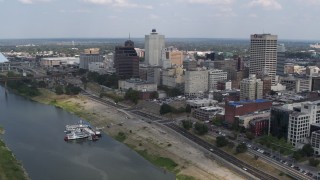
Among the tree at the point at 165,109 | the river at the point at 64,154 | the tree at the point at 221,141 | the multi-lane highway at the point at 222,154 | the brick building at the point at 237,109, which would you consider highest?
the brick building at the point at 237,109

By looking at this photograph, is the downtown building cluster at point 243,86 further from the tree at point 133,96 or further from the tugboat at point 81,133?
the tugboat at point 81,133

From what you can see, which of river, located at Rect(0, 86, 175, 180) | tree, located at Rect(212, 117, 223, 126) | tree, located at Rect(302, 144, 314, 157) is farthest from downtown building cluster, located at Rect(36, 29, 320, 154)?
river, located at Rect(0, 86, 175, 180)

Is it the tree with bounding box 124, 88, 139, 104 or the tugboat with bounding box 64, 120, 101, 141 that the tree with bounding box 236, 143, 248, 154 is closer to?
the tugboat with bounding box 64, 120, 101, 141

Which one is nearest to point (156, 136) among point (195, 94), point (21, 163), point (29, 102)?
point (21, 163)

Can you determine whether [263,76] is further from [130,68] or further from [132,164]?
[132,164]

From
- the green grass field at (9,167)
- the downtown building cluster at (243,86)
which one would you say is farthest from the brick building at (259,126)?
the green grass field at (9,167)

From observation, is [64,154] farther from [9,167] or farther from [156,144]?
[156,144]
